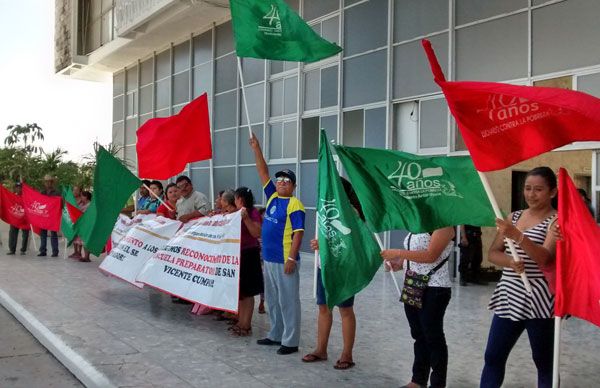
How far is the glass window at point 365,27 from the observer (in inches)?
528

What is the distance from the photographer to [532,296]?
3535mm

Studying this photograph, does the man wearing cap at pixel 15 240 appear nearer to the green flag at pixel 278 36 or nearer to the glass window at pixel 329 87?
the glass window at pixel 329 87

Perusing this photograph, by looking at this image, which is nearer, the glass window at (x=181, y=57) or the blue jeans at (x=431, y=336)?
the blue jeans at (x=431, y=336)

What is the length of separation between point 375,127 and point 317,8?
422 centimetres

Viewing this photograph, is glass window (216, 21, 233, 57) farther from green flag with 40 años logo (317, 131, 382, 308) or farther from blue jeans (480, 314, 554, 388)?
blue jeans (480, 314, 554, 388)

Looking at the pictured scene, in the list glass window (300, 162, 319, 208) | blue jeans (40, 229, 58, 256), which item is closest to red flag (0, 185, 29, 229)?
blue jeans (40, 229, 58, 256)

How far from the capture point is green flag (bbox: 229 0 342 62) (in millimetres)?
6258

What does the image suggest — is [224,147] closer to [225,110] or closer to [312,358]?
[225,110]

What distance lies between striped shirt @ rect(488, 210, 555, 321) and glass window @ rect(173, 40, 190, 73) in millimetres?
19308

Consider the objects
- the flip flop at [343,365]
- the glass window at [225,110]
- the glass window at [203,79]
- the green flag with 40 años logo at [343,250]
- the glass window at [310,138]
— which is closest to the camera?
the green flag with 40 años logo at [343,250]

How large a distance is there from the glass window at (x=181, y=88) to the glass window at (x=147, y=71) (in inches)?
89.8

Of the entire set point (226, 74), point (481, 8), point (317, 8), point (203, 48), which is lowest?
point (481, 8)

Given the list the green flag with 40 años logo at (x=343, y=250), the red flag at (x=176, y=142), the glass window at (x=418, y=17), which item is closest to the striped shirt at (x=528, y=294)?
the green flag with 40 años logo at (x=343, y=250)

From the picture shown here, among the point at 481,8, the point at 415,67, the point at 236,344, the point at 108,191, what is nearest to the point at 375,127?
the point at 415,67
